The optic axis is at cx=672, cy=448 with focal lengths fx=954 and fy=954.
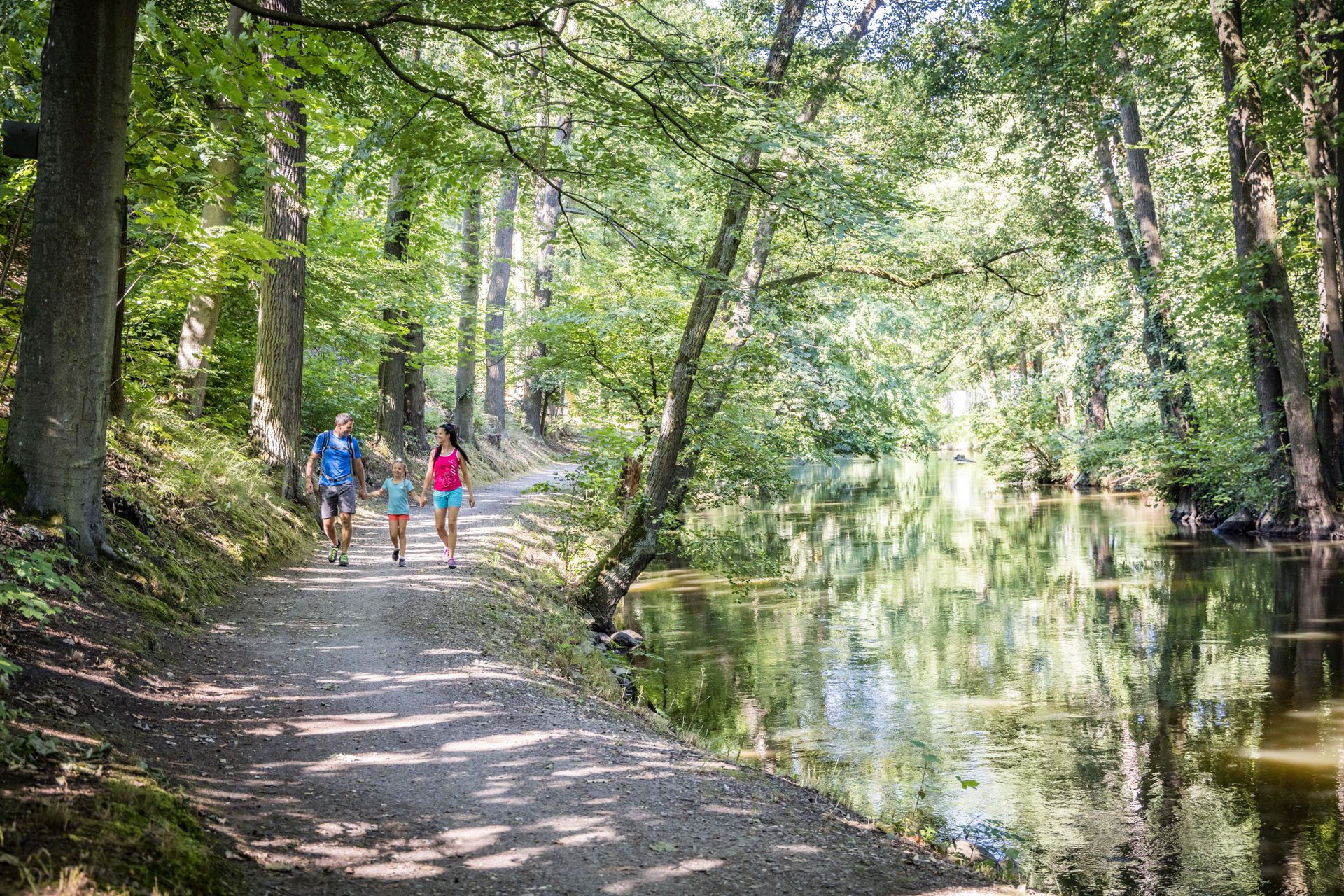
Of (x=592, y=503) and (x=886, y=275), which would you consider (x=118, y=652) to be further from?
(x=886, y=275)

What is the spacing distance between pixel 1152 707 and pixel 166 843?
9899mm

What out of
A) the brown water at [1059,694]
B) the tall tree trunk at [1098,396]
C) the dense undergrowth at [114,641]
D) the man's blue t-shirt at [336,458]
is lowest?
the brown water at [1059,694]

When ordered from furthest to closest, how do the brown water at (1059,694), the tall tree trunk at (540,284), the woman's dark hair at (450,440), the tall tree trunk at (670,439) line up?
1. the tall tree trunk at (540,284)
2. the tall tree trunk at (670,439)
3. the woman's dark hair at (450,440)
4. the brown water at (1059,694)

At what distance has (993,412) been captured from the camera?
38.9 meters

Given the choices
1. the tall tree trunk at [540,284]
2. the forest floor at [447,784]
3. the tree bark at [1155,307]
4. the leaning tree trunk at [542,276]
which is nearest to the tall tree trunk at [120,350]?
the forest floor at [447,784]

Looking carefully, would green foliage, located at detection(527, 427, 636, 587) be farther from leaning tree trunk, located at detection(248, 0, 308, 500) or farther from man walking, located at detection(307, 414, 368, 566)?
man walking, located at detection(307, 414, 368, 566)

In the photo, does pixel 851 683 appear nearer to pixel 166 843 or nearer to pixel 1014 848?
pixel 1014 848

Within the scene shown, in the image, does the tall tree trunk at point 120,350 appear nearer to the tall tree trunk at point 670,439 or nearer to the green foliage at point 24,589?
the green foliage at point 24,589

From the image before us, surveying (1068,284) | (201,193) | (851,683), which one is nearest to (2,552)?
(201,193)

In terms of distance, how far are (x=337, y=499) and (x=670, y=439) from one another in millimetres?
4770

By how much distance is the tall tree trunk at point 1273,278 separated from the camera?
1839cm

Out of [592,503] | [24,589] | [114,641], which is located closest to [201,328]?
[592,503]

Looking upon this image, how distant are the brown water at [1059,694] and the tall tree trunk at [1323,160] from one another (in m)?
4.08

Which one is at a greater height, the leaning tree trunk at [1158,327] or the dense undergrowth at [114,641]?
the leaning tree trunk at [1158,327]
